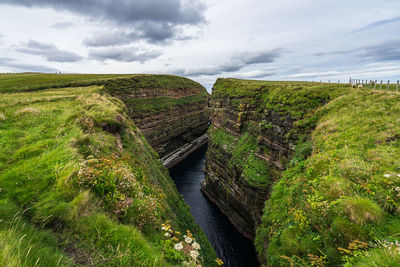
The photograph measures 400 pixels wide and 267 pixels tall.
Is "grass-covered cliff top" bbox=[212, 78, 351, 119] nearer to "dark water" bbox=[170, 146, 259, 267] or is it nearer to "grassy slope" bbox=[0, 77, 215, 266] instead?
"grassy slope" bbox=[0, 77, 215, 266]

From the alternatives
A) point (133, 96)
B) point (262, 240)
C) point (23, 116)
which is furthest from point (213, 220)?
point (133, 96)

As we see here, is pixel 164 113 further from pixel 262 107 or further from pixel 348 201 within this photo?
pixel 348 201

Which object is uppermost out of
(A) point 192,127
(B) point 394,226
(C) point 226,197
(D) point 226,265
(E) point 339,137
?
(E) point 339,137

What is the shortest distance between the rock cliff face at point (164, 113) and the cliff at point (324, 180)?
32.1 meters

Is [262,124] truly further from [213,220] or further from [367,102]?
[213,220]

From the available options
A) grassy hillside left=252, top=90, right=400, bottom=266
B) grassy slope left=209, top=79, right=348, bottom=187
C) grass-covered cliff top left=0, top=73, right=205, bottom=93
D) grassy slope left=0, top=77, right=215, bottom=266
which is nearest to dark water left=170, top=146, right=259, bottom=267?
grassy slope left=209, top=79, right=348, bottom=187

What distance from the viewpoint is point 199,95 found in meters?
95.8

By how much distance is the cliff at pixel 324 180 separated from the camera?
5180 millimetres

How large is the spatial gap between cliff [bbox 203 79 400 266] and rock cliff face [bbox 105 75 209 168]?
32145mm

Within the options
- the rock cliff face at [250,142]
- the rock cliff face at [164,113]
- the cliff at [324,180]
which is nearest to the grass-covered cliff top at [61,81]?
the rock cliff face at [164,113]

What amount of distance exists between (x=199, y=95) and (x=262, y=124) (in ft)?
240

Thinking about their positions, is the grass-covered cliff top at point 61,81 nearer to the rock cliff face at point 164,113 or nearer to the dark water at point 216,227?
the rock cliff face at point 164,113

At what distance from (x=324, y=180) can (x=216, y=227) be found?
26135mm

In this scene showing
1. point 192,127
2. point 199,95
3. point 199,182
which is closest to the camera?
point 199,182
